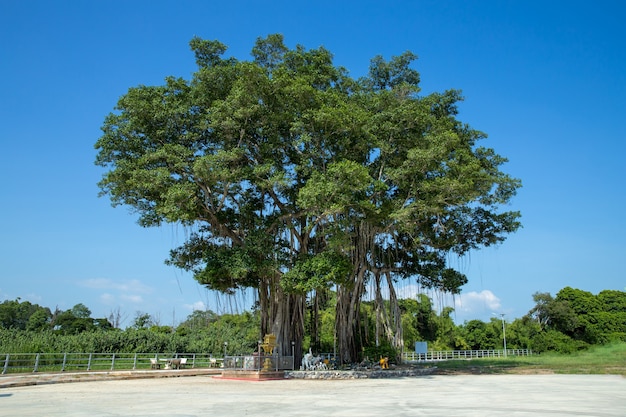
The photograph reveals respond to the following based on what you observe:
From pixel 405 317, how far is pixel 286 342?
23.4 meters

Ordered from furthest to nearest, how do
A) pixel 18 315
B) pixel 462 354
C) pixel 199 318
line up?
pixel 199 318 → pixel 18 315 → pixel 462 354

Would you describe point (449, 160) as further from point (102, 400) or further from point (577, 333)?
point (577, 333)

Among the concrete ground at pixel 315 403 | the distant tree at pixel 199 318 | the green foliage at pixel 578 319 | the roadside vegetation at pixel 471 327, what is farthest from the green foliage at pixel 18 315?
the green foliage at pixel 578 319

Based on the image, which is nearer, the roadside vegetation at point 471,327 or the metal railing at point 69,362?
the metal railing at point 69,362

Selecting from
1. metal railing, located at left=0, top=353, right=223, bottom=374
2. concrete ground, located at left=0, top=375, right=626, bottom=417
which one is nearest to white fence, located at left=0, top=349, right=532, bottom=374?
metal railing, located at left=0, top=353, right=223, bottom=374

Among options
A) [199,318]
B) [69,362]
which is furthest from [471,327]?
[69,362]

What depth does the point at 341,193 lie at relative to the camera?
1809 centimetres

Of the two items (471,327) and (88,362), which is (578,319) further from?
(88,362)

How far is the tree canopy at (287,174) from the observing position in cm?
1877

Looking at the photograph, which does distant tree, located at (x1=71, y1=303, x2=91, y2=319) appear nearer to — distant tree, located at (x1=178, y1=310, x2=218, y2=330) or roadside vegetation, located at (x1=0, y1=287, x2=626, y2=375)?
roadside vegetation, located at (x1=0, y1=287, x2=626, y2=375)

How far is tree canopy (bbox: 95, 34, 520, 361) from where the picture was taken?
1877 centimetres

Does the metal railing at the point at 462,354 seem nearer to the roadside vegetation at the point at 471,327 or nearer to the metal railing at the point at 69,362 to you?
the roadside vegetation at the point at 471,327

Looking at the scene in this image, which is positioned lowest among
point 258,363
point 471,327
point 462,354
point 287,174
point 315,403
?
point 315,403

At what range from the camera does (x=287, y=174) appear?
20.5 metres
